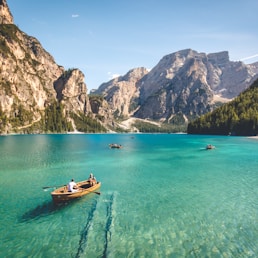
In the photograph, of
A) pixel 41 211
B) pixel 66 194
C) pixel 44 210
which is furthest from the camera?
pixel 66 194

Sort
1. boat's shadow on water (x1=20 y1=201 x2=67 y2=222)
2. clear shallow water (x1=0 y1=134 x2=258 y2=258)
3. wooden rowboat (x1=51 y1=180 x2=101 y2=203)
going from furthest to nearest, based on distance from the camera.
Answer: wooden rowboat (x1=51 y1=180 x2=101 y2=203)
boat's shadow on water (x1=20 y1=201 x2=67 y2=222)
clear shallow water (x1=0 y1=134 x2=258 y2=258)

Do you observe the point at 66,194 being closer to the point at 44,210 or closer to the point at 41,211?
the point at 44,210

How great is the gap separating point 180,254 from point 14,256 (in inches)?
560

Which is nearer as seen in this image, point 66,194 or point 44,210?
point 44,210

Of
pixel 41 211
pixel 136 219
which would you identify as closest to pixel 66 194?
pixel 41 211

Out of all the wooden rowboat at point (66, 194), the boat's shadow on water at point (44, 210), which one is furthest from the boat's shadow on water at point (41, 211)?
the wooden rowboat at point (66, 194)

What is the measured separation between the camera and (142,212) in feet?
97.8

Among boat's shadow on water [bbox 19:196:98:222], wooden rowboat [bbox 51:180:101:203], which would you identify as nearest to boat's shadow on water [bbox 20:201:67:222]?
boat's shadow on water [bbox 19:196:98:222]

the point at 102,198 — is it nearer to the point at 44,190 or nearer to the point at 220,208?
the point at 44,190

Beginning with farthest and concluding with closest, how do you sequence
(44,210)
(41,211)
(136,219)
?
(44,210) → (41,211) → (136,219)

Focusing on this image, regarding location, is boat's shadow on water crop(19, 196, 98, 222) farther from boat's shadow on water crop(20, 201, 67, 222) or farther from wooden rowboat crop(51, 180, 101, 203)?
wooden rowboat crop(51, 180, 101, 203)

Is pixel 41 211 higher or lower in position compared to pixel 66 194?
lower

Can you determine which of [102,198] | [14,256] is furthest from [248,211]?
[14,256]

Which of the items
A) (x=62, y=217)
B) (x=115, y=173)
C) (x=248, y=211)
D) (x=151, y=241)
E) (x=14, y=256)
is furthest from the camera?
(x=115, y=173)
